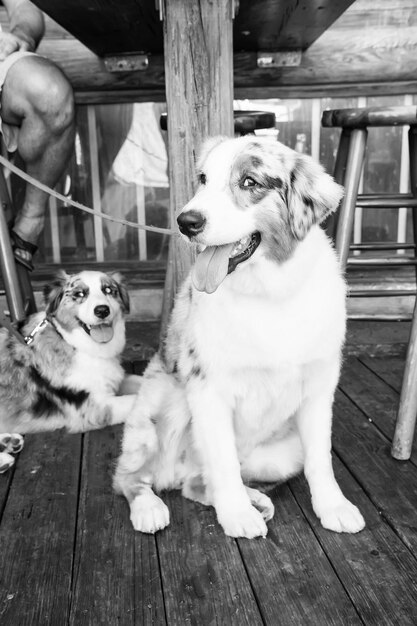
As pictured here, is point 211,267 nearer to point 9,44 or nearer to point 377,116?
point 377,116

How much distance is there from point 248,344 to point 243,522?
0.48 metres

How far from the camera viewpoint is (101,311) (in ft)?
9.29

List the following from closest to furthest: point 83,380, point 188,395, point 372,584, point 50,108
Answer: point 372,584 < point 188,395 < point 83,380 < point 50,108

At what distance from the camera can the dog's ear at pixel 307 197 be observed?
186 centimetres

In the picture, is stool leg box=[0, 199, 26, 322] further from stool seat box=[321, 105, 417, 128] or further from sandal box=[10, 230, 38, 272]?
stool seat box=[321, 105, 417, 128]

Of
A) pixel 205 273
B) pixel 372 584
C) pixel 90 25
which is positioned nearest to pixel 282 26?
pixel 90 25

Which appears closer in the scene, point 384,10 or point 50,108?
point 50,108

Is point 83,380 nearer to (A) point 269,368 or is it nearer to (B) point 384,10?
(A) point 269,368

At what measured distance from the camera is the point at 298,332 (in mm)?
1900

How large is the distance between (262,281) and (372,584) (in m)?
0.81

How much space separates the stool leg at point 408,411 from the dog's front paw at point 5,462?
1286 millimetres

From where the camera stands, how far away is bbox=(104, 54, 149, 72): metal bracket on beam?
365cm

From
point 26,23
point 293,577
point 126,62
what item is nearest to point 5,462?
point 293,577

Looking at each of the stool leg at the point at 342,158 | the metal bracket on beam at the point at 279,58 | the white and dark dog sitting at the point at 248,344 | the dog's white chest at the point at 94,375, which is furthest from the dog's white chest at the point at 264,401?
the metal bracket on beam at the point at 279,58
